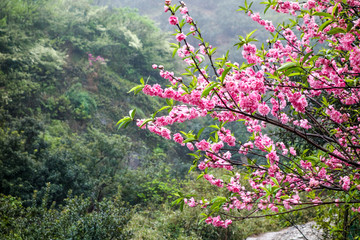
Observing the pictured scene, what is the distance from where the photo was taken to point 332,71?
1.62 metres

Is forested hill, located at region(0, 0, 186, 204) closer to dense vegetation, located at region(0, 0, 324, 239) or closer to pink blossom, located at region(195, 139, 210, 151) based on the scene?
dense vegetation, located at region(0, 0, 324, 239)

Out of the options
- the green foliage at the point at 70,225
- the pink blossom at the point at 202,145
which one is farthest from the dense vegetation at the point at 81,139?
Answer: the pink blossom at the point at 202,145

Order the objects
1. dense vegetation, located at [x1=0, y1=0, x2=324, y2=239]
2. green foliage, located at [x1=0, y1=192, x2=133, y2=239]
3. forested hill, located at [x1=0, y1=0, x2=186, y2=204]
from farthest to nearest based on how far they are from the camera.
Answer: forested hill, located at [x1=0, y1=0, x2=186, y2=204] < dense vegetation, located at [x1=0, y1=0, x2=324, y2=239] < green foliage, located at [x1=0, y1=192, x2=133, y2=239]

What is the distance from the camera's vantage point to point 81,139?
8359 mm

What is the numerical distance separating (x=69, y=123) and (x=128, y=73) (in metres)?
5.08

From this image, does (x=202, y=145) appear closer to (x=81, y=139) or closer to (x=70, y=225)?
(x=70, y=225)

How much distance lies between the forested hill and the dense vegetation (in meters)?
0.03

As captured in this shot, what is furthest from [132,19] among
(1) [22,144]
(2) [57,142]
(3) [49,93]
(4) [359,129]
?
(4) [359,129]

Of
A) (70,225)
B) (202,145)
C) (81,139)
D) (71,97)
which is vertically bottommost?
(70,225)

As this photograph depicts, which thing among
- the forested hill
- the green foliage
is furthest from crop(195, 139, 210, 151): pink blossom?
the forested hill

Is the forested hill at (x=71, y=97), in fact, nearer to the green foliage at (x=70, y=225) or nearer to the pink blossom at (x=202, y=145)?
the green foliage at (x=70, y=225)

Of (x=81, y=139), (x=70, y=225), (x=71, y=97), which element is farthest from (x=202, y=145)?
(x=71, y=97)

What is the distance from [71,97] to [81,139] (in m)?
2.60

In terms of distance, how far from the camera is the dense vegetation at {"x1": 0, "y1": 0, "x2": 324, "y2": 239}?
3.57m
